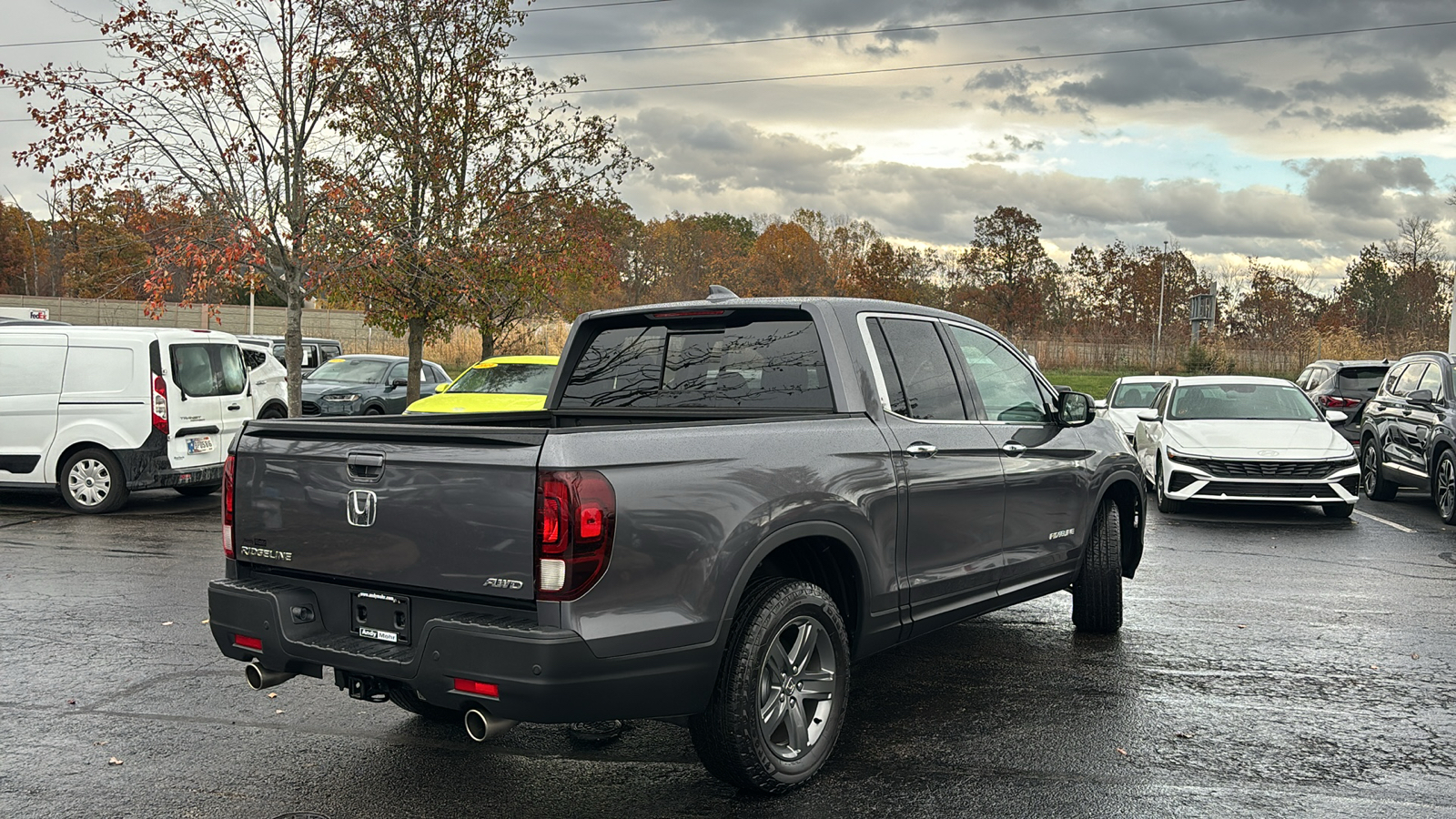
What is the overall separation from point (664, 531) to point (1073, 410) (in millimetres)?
3280

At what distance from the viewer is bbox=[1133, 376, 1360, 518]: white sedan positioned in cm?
1208

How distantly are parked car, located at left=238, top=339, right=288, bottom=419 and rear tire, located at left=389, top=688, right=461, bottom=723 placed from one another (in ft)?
38.7

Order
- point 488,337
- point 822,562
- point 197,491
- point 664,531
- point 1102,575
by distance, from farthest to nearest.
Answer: point 488,337 → point 197,491 → point 1102,575 → point 822,562 → point 664,531

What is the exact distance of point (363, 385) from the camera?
2222cm

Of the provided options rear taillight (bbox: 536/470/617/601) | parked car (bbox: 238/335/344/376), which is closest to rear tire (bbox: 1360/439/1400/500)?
rear taillight (bbox: 536/470/617/601)

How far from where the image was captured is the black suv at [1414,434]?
12.3 metres

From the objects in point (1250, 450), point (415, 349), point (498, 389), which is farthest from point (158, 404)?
point (1250, 450)

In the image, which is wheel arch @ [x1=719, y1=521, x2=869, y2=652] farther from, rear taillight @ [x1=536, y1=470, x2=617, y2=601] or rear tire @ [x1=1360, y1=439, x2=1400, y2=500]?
rear tire @ [x1=1360, y1=439, x2=1400, y2=500]

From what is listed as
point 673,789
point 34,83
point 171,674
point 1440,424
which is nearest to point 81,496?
point 34,83

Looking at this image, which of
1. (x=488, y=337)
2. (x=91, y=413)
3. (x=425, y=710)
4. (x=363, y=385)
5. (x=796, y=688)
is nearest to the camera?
(x=796, y=688)

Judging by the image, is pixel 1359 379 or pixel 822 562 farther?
pixel 1359 379

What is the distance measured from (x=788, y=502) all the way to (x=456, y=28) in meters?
17.4

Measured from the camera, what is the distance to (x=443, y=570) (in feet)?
12.4

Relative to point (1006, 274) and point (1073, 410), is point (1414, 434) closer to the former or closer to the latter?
point (1073, 410)
